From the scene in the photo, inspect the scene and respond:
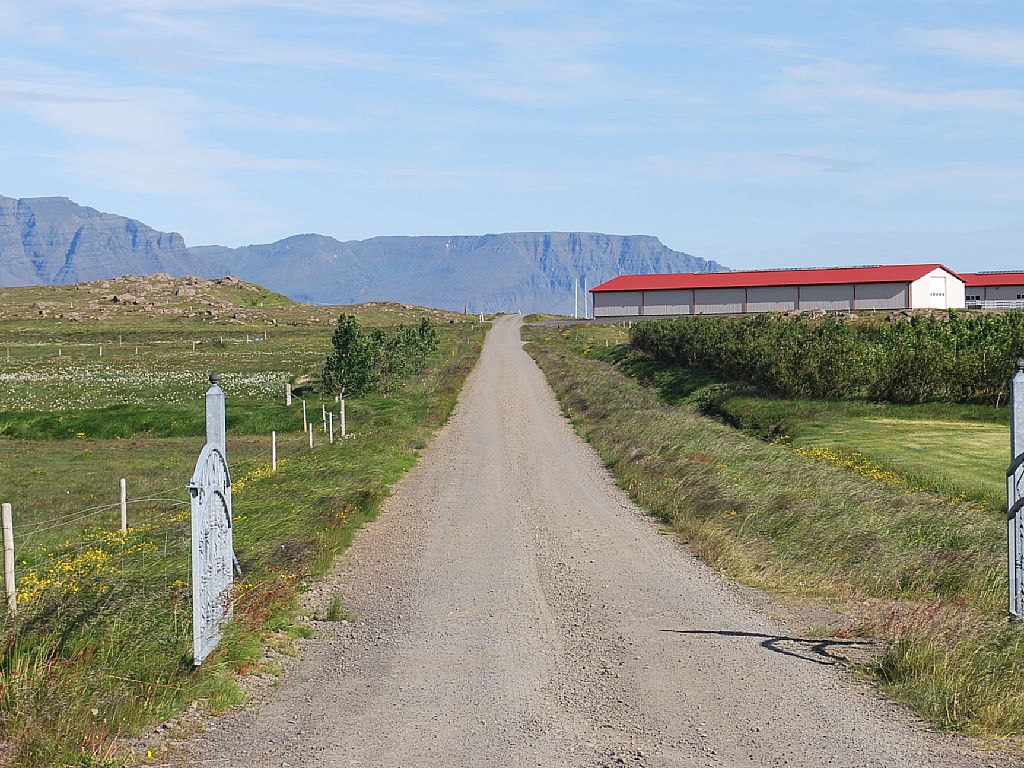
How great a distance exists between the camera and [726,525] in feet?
56.4

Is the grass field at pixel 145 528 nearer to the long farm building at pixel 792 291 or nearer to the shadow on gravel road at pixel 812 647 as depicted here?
the shadow on gravel road at pixel 812 647

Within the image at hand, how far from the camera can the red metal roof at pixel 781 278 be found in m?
103

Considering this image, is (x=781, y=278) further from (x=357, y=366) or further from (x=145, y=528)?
(x=145, y=528)

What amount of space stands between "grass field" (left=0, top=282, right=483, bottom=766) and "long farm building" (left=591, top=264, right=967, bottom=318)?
47.6m

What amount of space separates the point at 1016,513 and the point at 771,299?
3937 inches

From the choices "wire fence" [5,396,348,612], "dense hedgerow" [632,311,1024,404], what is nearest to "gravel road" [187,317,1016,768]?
"wire fence" [5,396,348,612]

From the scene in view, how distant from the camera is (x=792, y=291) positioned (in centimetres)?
10694

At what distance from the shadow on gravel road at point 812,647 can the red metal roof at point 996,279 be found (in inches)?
4500

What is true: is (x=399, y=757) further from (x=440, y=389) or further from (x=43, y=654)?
(x=440, y=389)

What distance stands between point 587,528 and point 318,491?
5.83 m

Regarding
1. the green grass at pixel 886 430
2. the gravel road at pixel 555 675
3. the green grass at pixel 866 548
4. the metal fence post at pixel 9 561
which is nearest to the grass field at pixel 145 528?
the metal fence post at pixel 9 561

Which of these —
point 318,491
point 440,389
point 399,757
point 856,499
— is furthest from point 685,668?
point 440,389

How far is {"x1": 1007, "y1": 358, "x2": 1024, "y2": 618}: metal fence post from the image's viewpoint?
10734mm

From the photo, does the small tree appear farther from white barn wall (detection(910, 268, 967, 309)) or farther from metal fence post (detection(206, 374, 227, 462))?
white barn wall (detection(910, 268, 967, 309))
